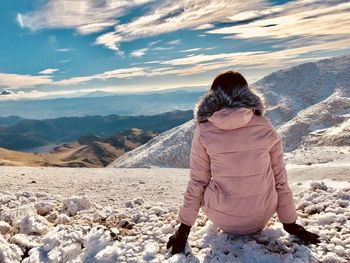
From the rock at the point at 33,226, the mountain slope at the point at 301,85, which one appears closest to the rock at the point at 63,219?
the rock at the point at 33,226

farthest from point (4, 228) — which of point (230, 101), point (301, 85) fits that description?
point (301, 85)

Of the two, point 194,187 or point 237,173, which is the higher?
point 237,173

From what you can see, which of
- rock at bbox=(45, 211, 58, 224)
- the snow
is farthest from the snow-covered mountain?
rock at bbox=(45, 211, 58, 224)

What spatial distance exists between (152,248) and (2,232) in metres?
2.94

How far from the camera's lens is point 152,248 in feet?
20.1

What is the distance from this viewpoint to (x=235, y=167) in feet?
18.0

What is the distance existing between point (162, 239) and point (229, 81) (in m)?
2.90

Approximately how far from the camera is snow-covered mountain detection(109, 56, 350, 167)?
42.7 metres

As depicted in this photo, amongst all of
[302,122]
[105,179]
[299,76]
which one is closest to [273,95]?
[299,76]

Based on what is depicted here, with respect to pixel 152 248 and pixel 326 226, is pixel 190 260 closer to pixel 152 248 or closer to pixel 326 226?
pixel 152 248

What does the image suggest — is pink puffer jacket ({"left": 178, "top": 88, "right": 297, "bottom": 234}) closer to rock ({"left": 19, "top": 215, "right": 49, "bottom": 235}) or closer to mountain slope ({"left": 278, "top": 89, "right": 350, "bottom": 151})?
rock ({"left": 19, "top": 215, "right": 49, "bottom": 235})

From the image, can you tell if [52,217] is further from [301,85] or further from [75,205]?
[301,85]

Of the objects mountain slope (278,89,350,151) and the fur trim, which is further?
mountain slope (278,89,350,151)

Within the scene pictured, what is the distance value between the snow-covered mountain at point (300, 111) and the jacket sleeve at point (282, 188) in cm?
2619
